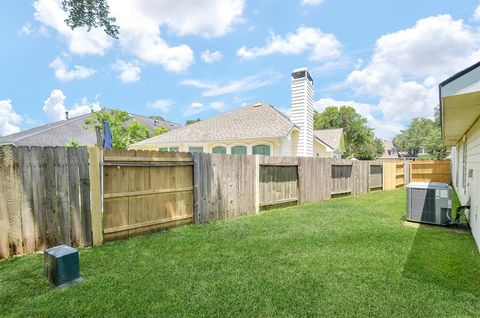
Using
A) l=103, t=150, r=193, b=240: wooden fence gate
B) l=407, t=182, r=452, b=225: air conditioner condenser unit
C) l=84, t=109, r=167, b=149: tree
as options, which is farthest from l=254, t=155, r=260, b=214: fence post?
l=84, t=109, r=167, b=149: tree

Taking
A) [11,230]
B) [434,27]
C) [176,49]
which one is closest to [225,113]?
[176,49]

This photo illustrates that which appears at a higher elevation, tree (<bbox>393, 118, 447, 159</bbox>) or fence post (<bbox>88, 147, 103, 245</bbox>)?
tree (<bbox>393, 118, 447, 159</bbox>)

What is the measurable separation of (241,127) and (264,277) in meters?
11.2

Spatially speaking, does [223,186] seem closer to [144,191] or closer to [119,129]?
[144,191]

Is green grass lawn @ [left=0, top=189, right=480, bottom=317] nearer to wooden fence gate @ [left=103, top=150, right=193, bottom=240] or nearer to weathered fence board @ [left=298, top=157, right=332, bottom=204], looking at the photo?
wooden fence gate @ [left=103, top=150, right=193, bottom=240]

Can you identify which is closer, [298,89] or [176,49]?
[298,89]

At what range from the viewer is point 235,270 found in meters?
3.49

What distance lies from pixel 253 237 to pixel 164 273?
2063 mm

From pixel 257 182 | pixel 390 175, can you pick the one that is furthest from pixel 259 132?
pixel 390 175

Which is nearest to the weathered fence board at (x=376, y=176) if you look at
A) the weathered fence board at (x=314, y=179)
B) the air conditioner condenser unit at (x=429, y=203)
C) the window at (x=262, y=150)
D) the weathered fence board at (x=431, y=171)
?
the weathered fence board at (x=431, y=171)

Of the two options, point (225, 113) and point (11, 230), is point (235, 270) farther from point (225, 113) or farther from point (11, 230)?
point (225, 113)

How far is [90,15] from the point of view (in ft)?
19.5

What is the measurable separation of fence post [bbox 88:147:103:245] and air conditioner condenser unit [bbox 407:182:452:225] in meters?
6.54

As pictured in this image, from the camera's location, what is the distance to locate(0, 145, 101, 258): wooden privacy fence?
381cm
